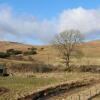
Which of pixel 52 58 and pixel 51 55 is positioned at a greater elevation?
pixel 51 55

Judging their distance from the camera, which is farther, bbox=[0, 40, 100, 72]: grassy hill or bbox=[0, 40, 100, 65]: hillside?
bbox=[0, 40, 100, 65]: hillside

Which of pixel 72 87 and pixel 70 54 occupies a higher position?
pixel 70 54

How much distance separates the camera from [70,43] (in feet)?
386

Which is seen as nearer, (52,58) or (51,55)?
(52,58)

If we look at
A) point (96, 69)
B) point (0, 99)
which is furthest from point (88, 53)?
point (0, 99)

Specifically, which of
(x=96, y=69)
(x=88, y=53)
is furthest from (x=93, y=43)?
(x=96, y=69)

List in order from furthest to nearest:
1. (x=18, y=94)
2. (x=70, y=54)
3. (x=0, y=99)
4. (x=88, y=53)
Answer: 1. (x=88, y=53)
2. (x=70, y=54)
3. (x=18, y=94)
4. (x=0, y=99)

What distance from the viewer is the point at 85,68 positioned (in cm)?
9656

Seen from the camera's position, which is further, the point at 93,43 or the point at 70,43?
the point at 93,43

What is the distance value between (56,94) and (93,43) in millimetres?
112258

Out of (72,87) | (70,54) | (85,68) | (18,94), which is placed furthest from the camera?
(70,54)

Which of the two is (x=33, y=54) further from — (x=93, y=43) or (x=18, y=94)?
(x=18, y=94)

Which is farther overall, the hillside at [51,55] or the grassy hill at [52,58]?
the hillside at [51,55]

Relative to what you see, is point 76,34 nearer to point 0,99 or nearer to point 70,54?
point 70,54
